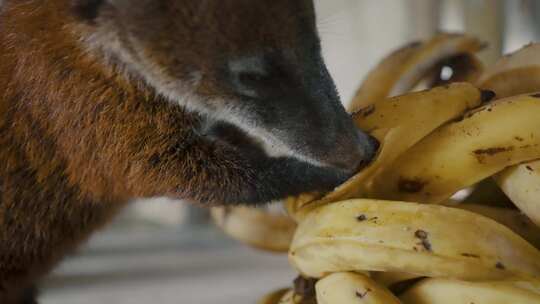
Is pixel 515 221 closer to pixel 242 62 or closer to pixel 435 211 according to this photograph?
pixel 435 211

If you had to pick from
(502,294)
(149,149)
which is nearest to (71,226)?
(149,149)

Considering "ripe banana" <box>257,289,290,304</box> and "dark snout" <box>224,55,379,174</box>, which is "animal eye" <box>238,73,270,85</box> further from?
"ripe banana" <box>257,289,290,304</box>

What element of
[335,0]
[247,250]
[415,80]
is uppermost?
[415,80]

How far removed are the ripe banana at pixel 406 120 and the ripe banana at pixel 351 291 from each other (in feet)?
0.23

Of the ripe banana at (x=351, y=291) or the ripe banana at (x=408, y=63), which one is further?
the ripe banana at (x=408, y=63)

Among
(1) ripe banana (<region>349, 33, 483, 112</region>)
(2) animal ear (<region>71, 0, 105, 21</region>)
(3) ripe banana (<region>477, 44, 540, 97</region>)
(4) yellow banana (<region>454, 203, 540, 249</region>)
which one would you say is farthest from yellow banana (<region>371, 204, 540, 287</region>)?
(2) animal ear (<region>71, 0, 105, 21</region>)

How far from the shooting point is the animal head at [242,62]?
0.61 m

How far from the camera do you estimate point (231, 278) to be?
119 centimetres

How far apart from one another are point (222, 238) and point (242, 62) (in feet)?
2.94

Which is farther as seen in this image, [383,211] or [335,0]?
[335,0]

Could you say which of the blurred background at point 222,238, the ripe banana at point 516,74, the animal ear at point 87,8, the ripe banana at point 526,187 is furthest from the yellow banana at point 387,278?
the blurred background at point 222,238

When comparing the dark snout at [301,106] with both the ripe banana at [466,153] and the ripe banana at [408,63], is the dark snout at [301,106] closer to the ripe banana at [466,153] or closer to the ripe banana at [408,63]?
the ripe banana at [466,153]

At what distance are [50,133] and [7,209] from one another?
117mm

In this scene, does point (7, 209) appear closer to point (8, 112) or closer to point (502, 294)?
point (8, 112)
